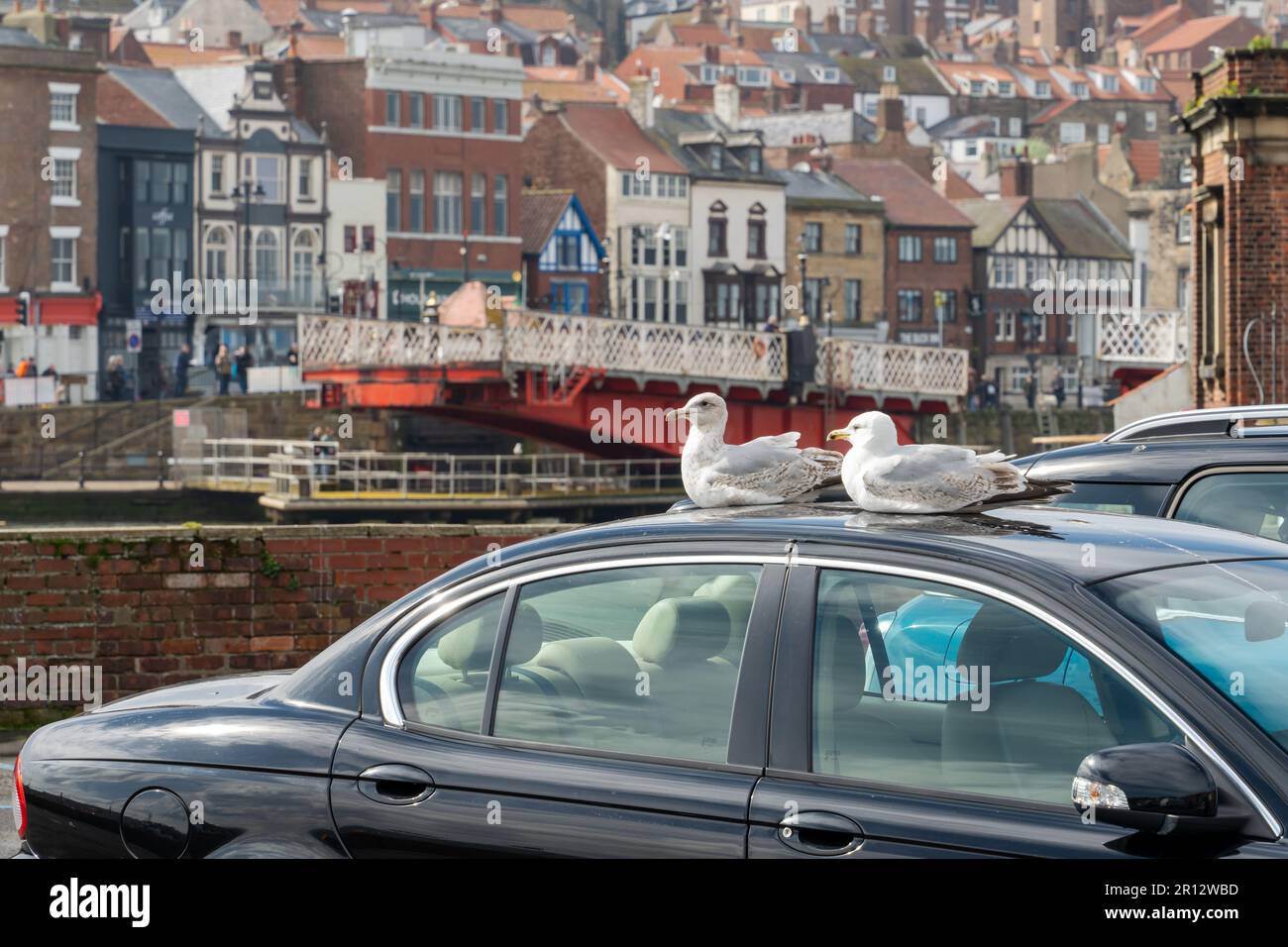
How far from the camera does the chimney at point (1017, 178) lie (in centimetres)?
9997

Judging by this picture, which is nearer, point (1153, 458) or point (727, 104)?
point (1153, 458)

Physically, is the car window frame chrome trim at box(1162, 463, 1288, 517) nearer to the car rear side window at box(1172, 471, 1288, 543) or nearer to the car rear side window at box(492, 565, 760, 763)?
the car rear side window at box(1172, 471, 1288, 543)

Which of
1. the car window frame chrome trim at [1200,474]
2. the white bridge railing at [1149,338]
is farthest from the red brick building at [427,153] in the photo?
the car window frame chrome trim at [1200,474]

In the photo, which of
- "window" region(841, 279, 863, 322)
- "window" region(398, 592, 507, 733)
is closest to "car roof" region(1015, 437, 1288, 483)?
"window" region(398, 592, 507, 733)

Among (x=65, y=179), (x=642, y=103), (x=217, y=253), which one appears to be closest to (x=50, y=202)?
(x=65, y=179)

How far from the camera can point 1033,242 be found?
94.5 meters

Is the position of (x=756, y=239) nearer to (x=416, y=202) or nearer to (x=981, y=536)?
(x=416, y=202)

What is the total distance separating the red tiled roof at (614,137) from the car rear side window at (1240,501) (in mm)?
74158

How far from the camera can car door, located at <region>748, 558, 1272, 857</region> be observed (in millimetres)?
4039

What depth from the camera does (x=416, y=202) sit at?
73.7 meters

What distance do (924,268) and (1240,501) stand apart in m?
84.5
